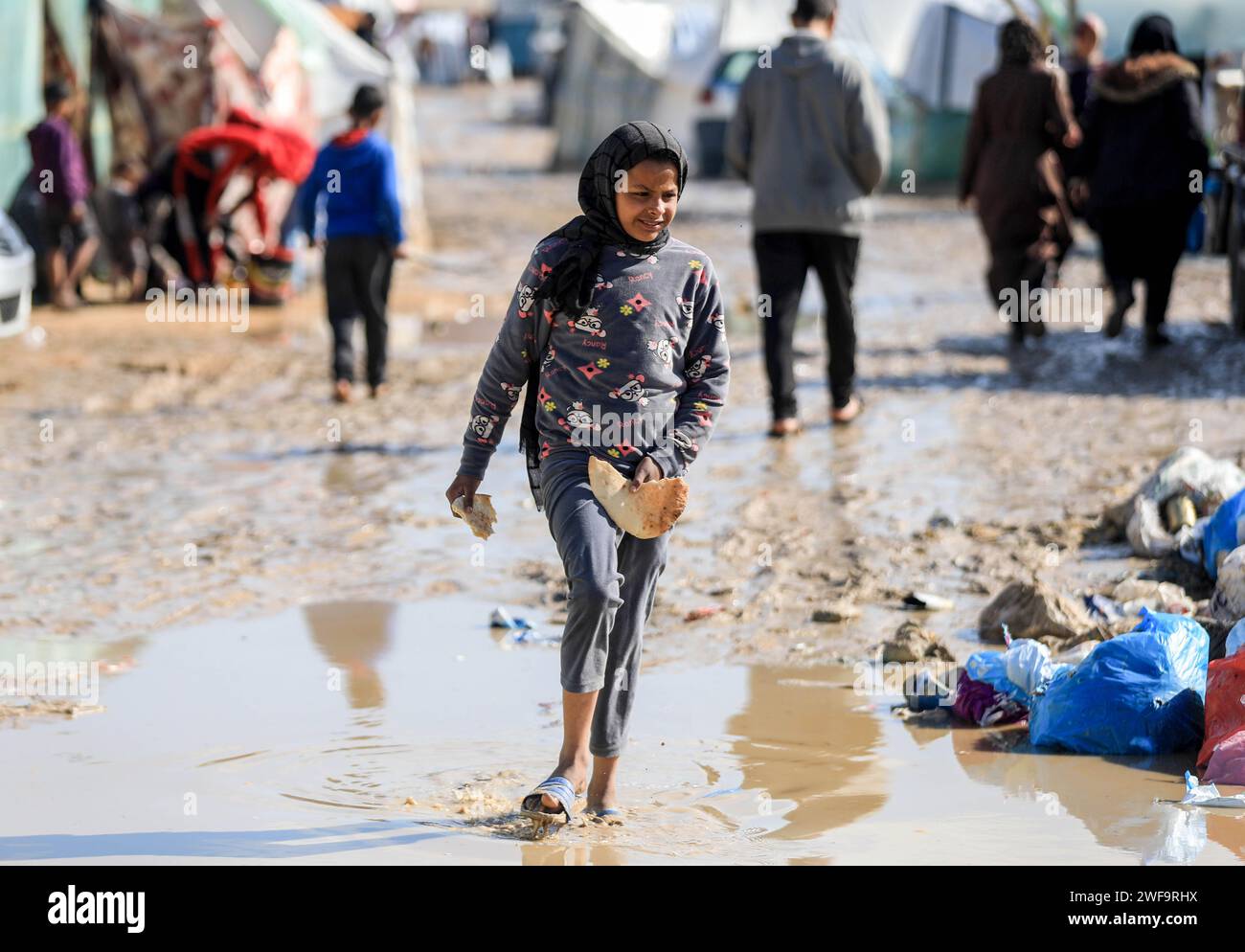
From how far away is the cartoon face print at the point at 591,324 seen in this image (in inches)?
166

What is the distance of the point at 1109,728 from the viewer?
4.81 m

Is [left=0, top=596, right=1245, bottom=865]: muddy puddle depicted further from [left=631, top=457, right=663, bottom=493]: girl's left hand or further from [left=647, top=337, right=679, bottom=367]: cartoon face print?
[left=647, top=337, right=679, bottom=367]: cartoon face print

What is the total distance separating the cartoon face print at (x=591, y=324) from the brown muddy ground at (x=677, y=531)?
3.75 ft

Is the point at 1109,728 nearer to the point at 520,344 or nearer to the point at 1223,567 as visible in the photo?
the point at 1223,567

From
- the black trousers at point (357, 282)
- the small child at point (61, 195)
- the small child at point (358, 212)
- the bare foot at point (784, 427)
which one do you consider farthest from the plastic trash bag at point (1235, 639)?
the small child at point (61, 195)

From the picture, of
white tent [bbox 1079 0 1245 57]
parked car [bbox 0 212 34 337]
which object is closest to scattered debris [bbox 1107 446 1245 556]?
parked car [bbox 0 212 34 337]

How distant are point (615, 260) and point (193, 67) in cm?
1209

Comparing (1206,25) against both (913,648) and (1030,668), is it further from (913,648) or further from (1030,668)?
(1030,668)

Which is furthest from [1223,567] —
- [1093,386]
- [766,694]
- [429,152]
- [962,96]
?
[429,152]

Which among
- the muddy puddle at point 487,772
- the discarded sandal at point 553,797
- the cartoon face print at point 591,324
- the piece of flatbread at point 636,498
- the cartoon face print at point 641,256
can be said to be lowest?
the muddy puddle at point 487,772

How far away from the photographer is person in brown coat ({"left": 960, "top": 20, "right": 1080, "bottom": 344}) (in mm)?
10789

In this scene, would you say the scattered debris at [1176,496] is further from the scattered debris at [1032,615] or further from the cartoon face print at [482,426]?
the cartoon face print at [482,426]

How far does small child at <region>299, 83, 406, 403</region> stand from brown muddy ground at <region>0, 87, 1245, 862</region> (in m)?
0.69

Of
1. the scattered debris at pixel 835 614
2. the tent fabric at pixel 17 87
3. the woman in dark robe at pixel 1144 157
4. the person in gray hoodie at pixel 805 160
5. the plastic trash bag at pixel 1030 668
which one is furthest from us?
the tent fabric at pixel 17 87
